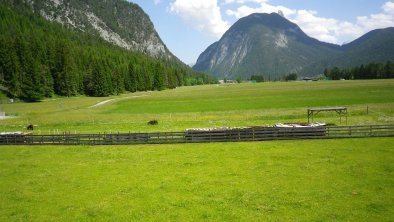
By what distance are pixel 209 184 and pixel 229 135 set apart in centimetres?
1921

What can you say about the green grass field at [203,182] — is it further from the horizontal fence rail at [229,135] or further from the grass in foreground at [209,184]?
the horizontal fence rail at [229,135]

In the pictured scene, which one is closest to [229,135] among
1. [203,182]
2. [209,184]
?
[203,182]

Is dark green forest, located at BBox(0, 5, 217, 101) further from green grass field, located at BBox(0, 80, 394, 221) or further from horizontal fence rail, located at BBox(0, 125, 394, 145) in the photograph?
green grass field, located at BBox(0, 80, 394, 221)

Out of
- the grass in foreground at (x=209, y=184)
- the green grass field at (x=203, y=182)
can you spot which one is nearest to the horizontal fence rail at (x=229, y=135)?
the green grass field at (x=203, y=182)

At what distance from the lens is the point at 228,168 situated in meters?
29.7

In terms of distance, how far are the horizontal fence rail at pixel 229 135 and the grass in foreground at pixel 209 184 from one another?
3185mm

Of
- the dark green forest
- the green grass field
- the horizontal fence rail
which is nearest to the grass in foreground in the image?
Answer: the green grass field

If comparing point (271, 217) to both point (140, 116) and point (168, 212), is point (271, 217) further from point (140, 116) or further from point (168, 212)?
point (140, 116)

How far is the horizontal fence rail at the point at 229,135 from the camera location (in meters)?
42.5

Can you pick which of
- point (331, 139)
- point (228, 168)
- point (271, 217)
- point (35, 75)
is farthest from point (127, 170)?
point (35, 75)

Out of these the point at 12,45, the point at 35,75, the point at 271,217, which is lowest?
the point at 271,217

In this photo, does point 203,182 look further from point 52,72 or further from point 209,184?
point 52,72

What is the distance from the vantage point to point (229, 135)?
44.1 m

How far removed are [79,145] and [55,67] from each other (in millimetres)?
96122
